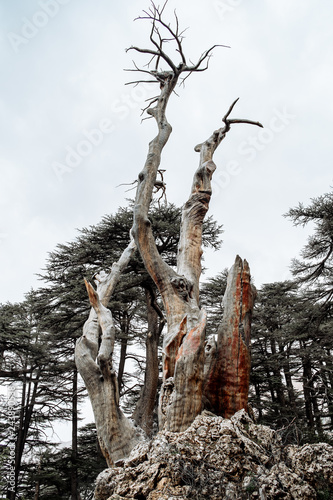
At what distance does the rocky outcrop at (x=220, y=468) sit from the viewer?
1.99m

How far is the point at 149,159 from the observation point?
4.31 m

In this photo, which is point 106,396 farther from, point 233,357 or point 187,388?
point 233,357

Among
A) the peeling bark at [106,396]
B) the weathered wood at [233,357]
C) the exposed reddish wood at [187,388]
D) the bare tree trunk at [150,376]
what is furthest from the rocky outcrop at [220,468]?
the bare tree trunk at [150,376]

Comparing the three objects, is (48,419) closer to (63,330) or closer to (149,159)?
(63,330)

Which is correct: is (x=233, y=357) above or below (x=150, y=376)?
below

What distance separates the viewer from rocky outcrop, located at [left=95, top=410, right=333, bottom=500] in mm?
1987

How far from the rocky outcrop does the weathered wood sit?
478 mm

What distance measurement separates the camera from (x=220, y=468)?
2.14 meters

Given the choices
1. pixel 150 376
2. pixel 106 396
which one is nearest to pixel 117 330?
pixel 150 376

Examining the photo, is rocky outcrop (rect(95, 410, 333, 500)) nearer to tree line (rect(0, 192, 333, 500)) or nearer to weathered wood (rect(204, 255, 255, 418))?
weathered wood (rect(204, 255, 255, 418))

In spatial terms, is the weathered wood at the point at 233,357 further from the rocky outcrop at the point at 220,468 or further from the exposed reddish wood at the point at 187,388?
the rocky outcrop at the point at 220,468

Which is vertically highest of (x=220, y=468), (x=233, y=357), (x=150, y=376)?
(x=150, y=376)

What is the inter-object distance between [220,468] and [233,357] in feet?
3.61

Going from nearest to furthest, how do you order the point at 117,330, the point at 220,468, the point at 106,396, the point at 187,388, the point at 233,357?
the point at 220,468 → the point at 187,388 → the point at 233,357 → the point at 106,396 → the point at 117,330
